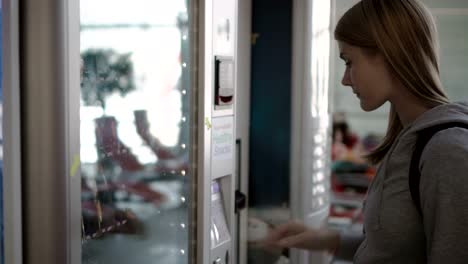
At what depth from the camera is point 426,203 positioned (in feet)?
3.54

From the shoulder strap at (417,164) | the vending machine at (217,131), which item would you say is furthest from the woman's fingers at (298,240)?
the vending machine at (217,131)

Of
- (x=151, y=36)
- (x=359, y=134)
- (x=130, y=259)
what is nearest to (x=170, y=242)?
(x=130, y=259)

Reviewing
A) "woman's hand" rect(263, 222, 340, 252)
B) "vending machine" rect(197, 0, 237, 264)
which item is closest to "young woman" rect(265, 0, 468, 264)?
"woman's hand" rect(263, 222, 340, 252)

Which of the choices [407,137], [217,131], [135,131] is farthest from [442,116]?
[217,131]

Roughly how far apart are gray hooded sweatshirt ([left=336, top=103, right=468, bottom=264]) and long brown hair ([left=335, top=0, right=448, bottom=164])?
0.20ft

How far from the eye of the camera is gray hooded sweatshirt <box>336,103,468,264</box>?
1.05 metres

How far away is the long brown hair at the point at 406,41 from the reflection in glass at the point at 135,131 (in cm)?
74

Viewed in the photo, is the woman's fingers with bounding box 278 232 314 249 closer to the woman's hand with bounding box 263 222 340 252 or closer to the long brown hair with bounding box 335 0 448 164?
the woman's hand with bounding box 263 222 340 252

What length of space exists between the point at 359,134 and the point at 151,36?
266cm

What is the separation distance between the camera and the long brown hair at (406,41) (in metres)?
1.20

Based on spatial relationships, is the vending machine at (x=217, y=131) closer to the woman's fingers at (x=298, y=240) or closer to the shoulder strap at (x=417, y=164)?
the woman's fingers at (x=298, y=240)

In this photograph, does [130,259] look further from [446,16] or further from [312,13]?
[446,16]

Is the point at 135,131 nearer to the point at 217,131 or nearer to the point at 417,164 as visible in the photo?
the point at 217,131

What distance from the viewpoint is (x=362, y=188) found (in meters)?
4.80
